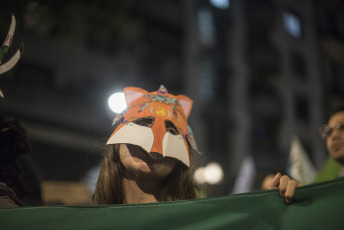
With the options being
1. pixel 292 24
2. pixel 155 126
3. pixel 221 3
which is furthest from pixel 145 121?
pixel 292 24

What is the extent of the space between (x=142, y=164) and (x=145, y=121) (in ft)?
0.94

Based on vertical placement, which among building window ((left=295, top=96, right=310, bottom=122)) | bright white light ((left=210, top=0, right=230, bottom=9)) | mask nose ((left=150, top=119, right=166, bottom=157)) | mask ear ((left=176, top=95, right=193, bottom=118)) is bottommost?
building window ((left=295, top=96, right=310, bottom=122))

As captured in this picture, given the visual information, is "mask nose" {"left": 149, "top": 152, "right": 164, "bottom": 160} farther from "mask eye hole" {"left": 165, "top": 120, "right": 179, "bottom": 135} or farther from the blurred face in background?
A: the blurred face in background

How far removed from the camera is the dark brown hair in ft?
7.91

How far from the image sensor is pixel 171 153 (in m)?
2.37

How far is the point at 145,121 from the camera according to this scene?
2488 millimetres

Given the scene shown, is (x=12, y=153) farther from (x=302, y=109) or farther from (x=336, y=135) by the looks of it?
(x=302, y=109)

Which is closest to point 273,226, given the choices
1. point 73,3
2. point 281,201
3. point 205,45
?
point 281,201

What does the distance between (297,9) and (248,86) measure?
7.09 m

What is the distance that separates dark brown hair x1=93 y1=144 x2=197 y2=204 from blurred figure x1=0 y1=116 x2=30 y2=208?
1.59 feet

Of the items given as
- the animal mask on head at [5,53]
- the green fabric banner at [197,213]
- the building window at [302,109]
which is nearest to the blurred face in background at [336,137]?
the green fabric banner at [197,213]

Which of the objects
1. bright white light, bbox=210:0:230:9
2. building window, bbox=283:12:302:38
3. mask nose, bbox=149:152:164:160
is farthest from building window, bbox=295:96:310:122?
mask nose, bbox=149:152:164:160

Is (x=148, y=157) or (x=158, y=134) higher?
(x=158, y=134)

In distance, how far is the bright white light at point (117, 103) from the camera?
2.68 m
